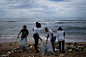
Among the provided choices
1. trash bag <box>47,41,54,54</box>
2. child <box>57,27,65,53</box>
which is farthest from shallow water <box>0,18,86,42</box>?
trash bag <box>47,41,54,54</box>

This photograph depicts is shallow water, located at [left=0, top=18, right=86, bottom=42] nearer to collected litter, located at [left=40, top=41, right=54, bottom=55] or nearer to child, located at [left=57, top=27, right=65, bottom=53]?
child, located at [left=57, top=27, right=65, bottom=53]

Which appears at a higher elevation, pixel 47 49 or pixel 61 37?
pixel 61 37

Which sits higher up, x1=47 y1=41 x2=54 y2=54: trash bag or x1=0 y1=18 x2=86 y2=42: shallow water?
A: x1=47 y1=41 x2=54 y2=54: trash bag

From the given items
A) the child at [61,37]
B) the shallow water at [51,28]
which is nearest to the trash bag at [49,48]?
the child at [61,37]

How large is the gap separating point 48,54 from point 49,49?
0.94 feet

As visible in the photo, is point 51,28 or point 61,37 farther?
point 51,28

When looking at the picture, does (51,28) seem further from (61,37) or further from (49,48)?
(49,48)

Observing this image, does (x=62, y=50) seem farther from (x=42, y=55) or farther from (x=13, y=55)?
(x=13, y=55)

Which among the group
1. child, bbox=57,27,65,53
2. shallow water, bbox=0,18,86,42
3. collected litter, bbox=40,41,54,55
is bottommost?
shallow water, bbox=0,18,86,42

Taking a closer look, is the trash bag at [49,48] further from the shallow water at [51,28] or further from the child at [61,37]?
the shallow water at [51,28]

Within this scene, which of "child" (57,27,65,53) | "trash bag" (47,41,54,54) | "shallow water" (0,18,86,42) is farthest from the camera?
"shallow water" (0,18,86,42)

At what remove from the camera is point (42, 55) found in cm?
469

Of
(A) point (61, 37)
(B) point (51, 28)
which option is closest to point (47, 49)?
(A) point (61, 37)

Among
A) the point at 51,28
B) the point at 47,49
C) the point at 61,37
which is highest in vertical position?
the point at 61,37
